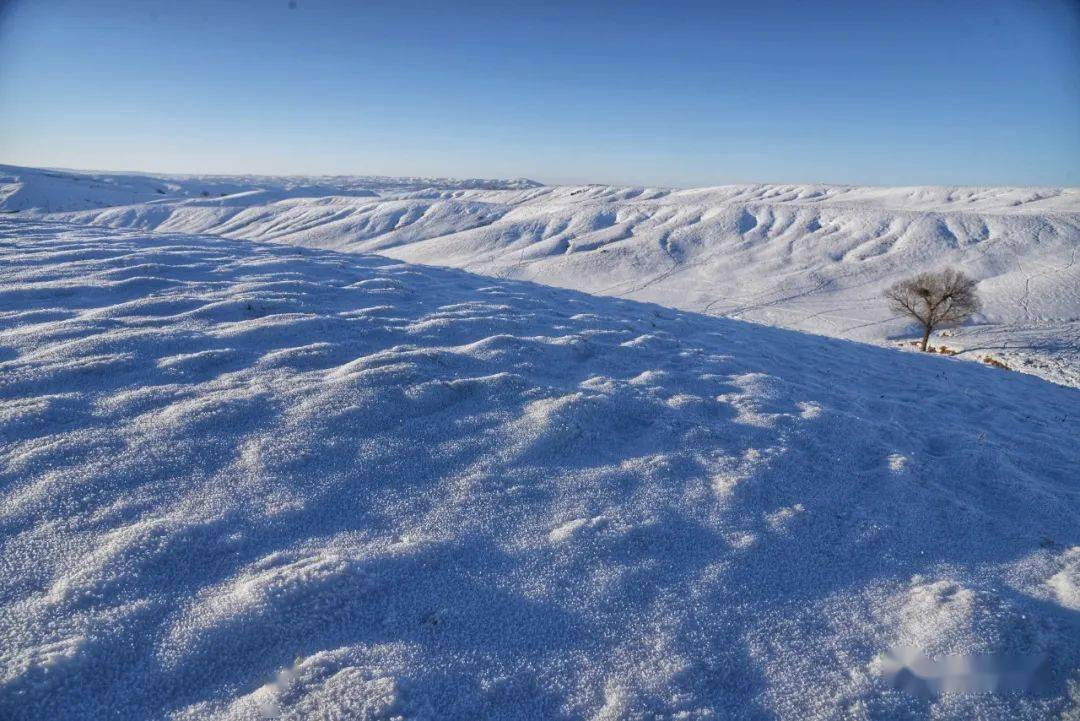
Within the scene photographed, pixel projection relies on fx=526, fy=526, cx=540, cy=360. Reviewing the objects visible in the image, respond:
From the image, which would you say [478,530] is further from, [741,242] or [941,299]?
[741,242]

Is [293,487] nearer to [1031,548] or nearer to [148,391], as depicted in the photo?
[148,391]

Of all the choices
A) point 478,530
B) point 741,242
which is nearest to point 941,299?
point 741,242

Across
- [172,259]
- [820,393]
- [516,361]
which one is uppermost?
[172,259]

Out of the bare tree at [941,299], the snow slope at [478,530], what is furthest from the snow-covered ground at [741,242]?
the snow slope at [478,530]

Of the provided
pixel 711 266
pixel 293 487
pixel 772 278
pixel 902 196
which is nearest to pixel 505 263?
pixel 711 266

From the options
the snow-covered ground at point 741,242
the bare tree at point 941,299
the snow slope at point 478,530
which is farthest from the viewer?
the snow-covered ground at point 741,242

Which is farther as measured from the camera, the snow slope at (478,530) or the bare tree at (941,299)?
the bare tree at (941,299)

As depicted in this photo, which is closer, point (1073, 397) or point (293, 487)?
point (293, 487)

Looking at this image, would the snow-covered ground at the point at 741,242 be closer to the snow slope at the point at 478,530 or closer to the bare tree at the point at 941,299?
the bare tree at the point at 941,299
